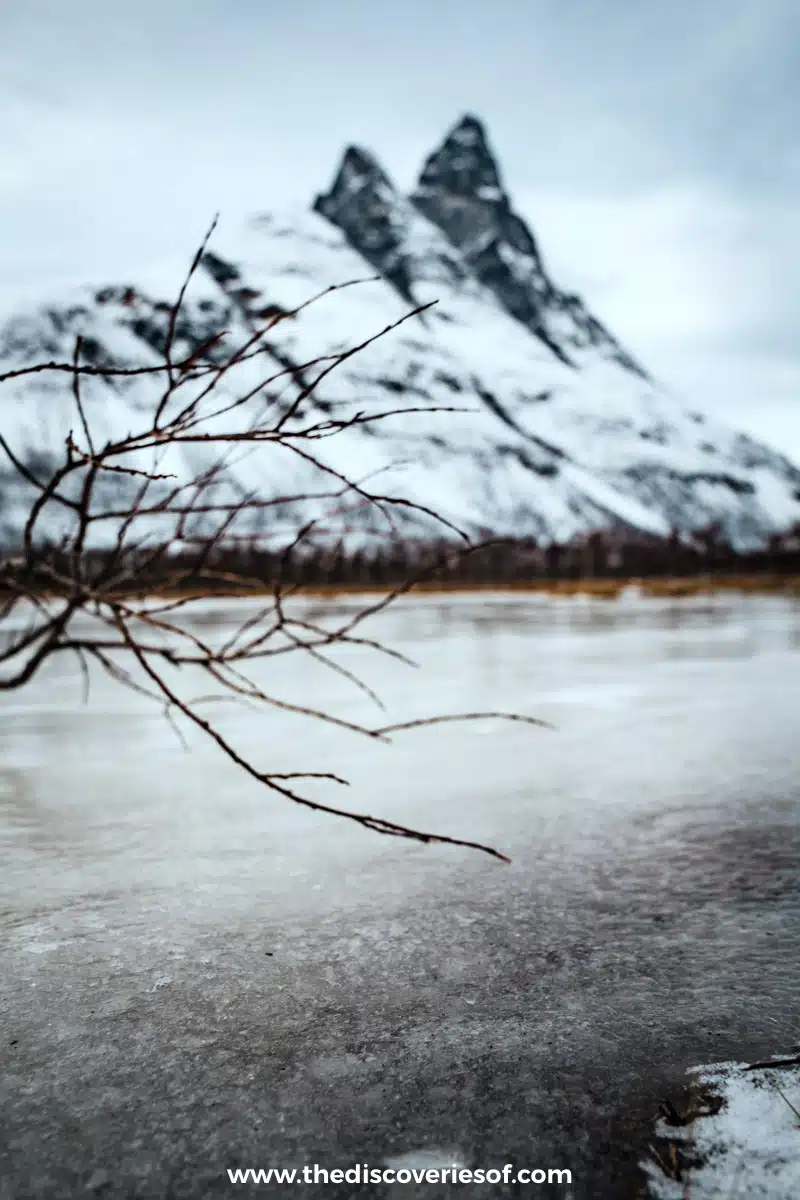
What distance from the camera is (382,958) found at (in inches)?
122

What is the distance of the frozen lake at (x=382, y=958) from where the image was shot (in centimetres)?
212

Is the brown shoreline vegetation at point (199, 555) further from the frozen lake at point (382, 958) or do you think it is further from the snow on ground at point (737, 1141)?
the snow on ground at point (737, 1141)

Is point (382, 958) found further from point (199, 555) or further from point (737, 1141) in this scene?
point (199, 555)

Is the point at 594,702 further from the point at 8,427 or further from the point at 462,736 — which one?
the point at 8,427

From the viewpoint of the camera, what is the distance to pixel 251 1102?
87.9 inches

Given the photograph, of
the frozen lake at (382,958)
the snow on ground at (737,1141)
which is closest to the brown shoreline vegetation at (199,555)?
the frozen lake at (382,958)

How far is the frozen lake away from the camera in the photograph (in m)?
2.12

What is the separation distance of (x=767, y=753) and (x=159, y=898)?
4.38 m

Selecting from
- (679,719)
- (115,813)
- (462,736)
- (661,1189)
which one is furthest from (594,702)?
(661,1189)

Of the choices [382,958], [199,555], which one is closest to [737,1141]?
[382,958]

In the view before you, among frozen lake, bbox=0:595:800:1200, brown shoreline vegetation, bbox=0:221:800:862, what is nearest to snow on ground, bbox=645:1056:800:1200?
frozen lake, bbox=0:595:800:1200

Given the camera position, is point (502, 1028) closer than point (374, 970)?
Yes

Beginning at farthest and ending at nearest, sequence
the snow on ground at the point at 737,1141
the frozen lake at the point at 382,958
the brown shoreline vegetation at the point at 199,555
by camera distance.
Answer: the frozen lake at the point at 382,958 < the snow on ground at the point at 737,1141 < the brown shoreline vegetation at the point at 199,555

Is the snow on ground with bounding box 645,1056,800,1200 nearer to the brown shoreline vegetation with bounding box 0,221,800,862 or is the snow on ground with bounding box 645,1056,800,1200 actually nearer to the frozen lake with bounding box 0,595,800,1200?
the frozen lake with bounding box 0,595,800,1200
